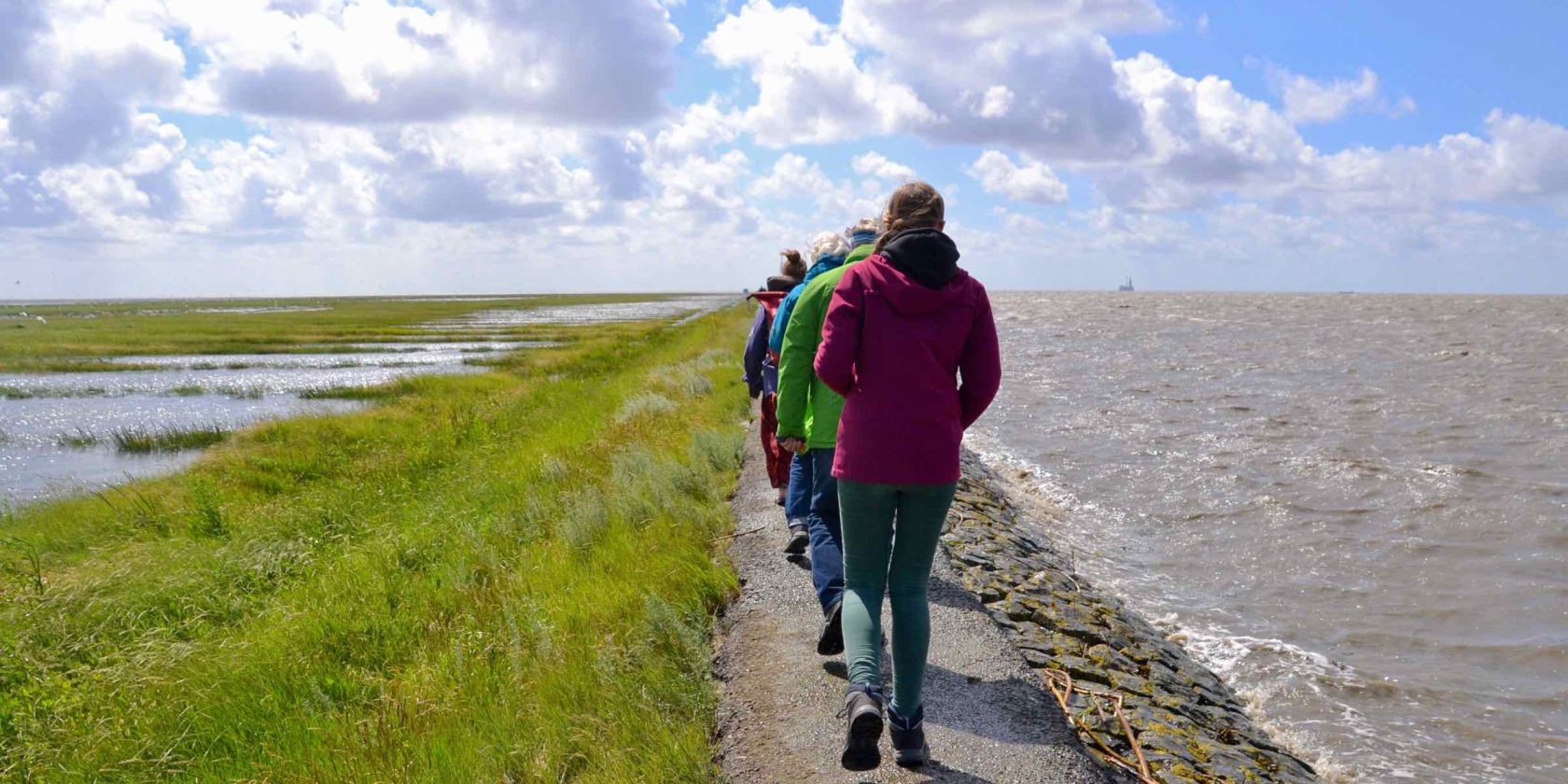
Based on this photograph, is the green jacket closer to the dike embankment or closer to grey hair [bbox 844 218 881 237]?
grey hair [bbox 844 218 881 237]

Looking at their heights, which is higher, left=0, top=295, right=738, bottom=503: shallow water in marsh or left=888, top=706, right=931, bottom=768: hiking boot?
left=888, top=706, right=931, bottom=768: hiking boot

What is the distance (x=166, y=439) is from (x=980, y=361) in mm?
21936

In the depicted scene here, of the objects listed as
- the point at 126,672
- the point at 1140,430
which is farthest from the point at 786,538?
the point at 1140,430

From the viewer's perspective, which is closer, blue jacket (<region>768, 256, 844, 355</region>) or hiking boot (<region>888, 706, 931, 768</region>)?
hiking boot (<region>888, 706, 931, 768</region>)

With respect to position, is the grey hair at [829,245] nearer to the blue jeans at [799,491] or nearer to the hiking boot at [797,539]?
the blue jeans at [799,491]

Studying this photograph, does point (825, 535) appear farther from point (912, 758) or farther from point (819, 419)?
point (912, 758)

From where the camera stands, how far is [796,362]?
4.01 meters

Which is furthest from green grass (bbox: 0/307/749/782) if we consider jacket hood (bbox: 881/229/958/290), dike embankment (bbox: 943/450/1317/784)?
jacket hood (bbox: 881/229/958/290)

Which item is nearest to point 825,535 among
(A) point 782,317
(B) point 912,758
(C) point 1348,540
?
(A) point 782,317

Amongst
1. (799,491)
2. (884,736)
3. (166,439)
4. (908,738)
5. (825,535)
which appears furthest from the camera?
(166,439)

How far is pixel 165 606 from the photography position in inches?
332

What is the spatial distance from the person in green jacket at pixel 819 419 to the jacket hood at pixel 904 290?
0.60 metres

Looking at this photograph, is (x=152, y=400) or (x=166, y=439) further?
(x=152, y=400)

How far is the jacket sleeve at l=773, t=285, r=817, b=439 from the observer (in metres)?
4.01
